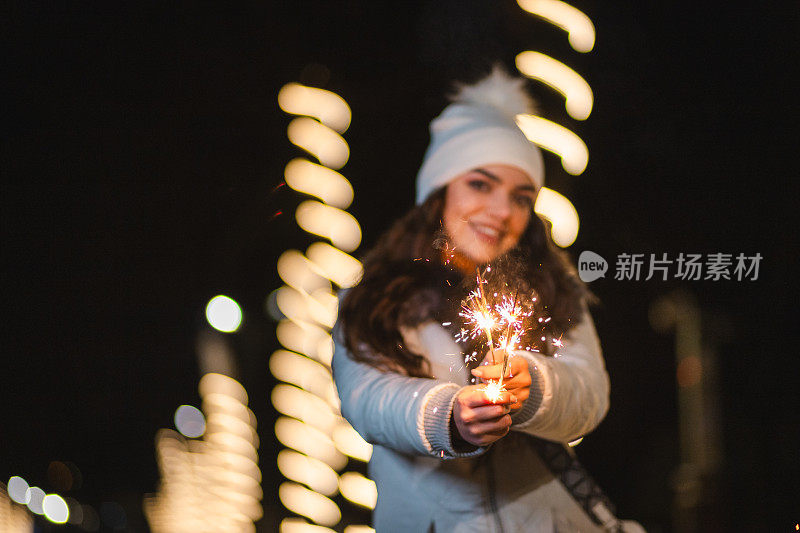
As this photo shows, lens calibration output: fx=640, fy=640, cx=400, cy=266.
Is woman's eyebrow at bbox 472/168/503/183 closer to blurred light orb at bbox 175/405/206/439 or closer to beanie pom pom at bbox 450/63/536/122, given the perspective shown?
beanie pom pom at bbox 450/63/536/122

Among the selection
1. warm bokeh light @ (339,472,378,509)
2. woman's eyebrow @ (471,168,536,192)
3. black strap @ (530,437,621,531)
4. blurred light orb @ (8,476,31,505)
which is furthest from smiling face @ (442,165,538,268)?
blurred light orb @ (8,476,31,505)

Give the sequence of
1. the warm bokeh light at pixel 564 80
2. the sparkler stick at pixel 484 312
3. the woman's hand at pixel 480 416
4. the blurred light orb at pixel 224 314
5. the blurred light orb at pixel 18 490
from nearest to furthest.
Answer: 1. the woman's hand at pixel 480 416
2. the sparkler stick at pixel 484 312
3. the warm bokeh light at pixel 564 80
4. the blurred light orb at pixel 224 314
5. the blurred light orb at pixel 18 490

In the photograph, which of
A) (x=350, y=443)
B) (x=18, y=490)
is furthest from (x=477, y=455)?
(x=18, y=490)

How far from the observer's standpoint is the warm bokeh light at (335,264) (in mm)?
1078

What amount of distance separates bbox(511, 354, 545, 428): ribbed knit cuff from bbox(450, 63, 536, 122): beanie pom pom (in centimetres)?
40

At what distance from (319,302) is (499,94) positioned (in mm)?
461

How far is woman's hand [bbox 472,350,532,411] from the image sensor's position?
34.6 inches

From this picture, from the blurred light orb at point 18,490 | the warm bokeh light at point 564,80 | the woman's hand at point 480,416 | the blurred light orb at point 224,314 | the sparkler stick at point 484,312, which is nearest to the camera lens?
the woman's hand at point 480,416

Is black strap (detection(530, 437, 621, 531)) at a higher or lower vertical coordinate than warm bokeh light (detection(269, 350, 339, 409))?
lower

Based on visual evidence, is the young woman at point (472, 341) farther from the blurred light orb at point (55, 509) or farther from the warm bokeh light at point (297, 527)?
the blurred light orb at point (55, 509)

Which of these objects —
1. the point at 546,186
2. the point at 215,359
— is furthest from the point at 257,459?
the point at 546,186

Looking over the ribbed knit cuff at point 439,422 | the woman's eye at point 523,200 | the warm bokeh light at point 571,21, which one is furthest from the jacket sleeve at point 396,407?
the warm bokeh light at point 571,21

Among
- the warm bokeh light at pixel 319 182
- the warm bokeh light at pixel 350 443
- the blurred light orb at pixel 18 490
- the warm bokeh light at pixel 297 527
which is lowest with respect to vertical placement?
the warm bokeh light at pixel 297 527

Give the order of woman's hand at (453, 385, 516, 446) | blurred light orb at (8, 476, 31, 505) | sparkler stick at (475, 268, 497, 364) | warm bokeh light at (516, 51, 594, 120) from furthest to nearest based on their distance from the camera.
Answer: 1. blurred light orb at (8, 476, 31, 505)
2. warm bokeh light at (516, 51, 594, 120)
3. sparkler stick at (475, 268, 497, 364)
4. woman's hand at (453, 385, 516, 446)
